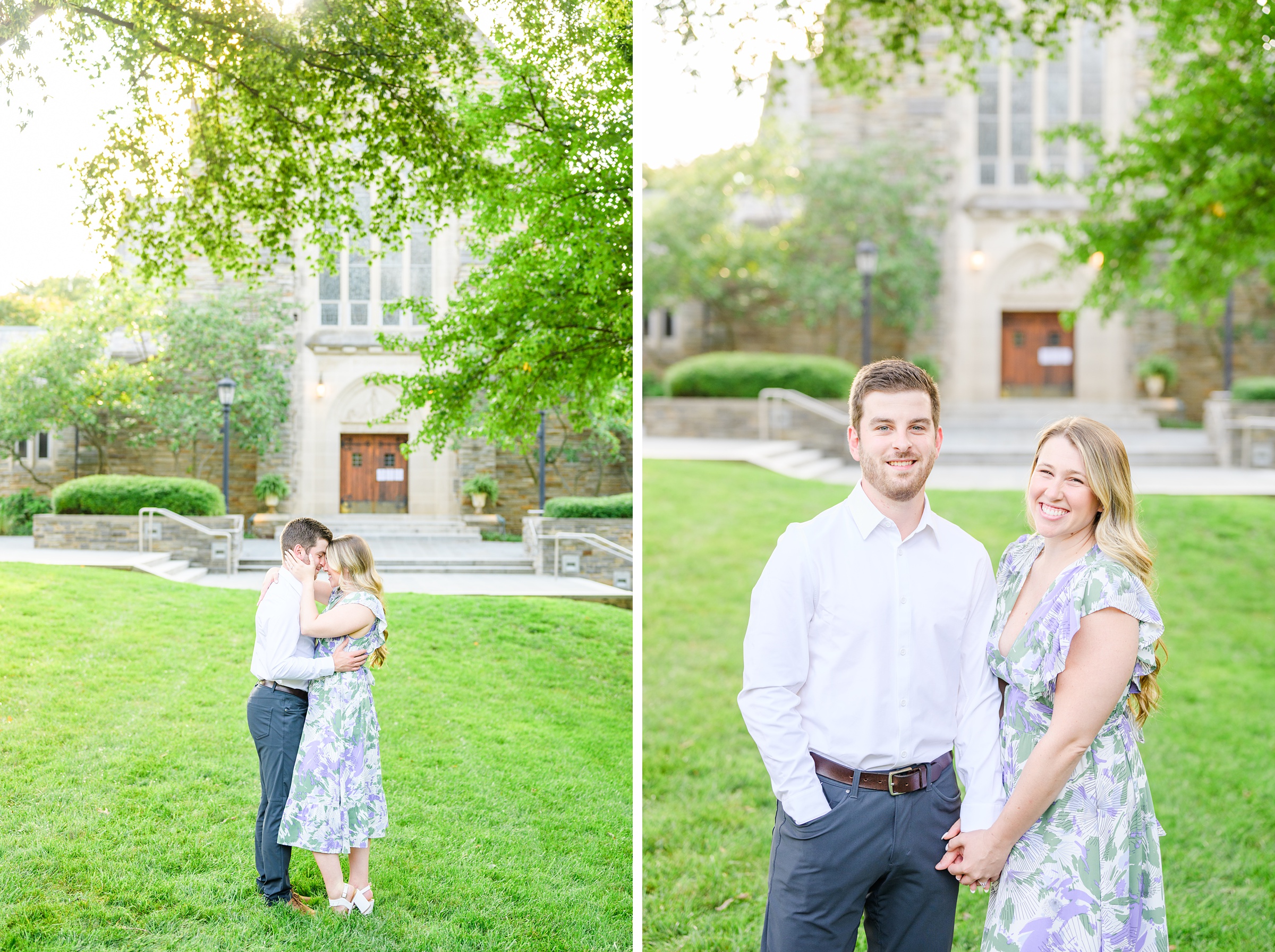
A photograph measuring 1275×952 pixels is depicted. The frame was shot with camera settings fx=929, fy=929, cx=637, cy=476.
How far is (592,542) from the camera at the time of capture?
3986 millimetres

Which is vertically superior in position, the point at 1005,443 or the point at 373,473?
the point at 1005,443

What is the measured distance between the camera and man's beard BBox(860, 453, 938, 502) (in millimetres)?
2361

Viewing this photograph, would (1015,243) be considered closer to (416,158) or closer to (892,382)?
(416,158)

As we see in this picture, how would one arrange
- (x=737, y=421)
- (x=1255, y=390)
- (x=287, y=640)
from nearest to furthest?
(x=287, y=640) → (x=737, y=421) → (x=1255, y=390)

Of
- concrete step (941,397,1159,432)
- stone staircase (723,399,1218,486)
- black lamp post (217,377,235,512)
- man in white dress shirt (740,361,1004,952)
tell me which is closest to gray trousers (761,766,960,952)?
man in white dress shirt (740,361,1004,952)

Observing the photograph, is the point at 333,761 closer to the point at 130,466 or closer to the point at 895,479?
the point at 130,466

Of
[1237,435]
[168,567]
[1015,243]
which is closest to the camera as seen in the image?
[168,567]

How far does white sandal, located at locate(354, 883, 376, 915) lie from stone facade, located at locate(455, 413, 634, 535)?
1.48 meters

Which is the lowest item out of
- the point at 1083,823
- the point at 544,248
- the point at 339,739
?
the point at 339,739

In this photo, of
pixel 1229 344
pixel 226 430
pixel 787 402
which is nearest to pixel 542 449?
pixel 226 430

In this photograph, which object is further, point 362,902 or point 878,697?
point 362,902

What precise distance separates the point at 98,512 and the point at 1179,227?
306 inches

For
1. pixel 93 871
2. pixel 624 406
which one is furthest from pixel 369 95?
pixel 93 871

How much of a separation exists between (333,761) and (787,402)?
511 inches
